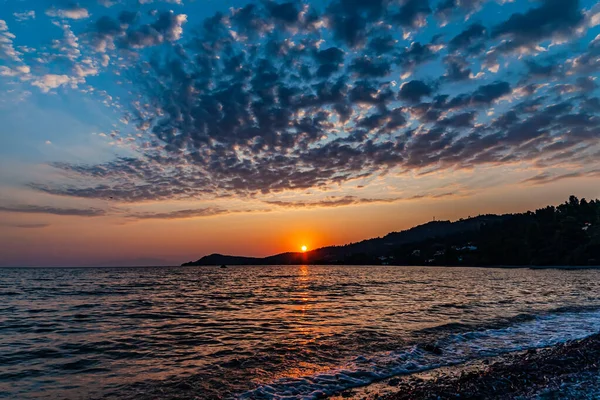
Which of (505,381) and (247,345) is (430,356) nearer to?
(505,381)

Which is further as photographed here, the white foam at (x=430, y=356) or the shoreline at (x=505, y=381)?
the white foam at (x=430, y=356)

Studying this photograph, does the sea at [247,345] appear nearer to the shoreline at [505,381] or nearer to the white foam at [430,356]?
the white foam at [430,356]

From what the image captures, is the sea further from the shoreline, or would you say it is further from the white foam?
the shoreline

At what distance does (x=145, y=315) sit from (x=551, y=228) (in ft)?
630

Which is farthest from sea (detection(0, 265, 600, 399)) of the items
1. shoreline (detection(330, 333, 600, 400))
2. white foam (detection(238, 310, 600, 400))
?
shoreline (detection(330, 333, 600, 400))

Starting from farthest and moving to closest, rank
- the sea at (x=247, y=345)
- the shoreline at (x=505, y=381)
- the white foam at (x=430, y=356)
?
1. the sea at (x=247, y=345)
2. the white foam at (x=430, y=356)
3. the shoreline at (x=505, y=381)

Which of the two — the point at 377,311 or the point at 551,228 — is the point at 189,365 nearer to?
the point at 377,311


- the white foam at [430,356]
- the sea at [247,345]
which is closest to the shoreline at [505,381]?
the white foam at [430,356]

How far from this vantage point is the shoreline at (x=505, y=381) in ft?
31.4

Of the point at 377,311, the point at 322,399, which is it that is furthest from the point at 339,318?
the point at 322,399

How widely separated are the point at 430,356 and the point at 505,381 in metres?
4.28

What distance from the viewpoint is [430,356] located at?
1461cm

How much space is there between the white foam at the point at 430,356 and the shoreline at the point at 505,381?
64 cm

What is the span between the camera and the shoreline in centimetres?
957
